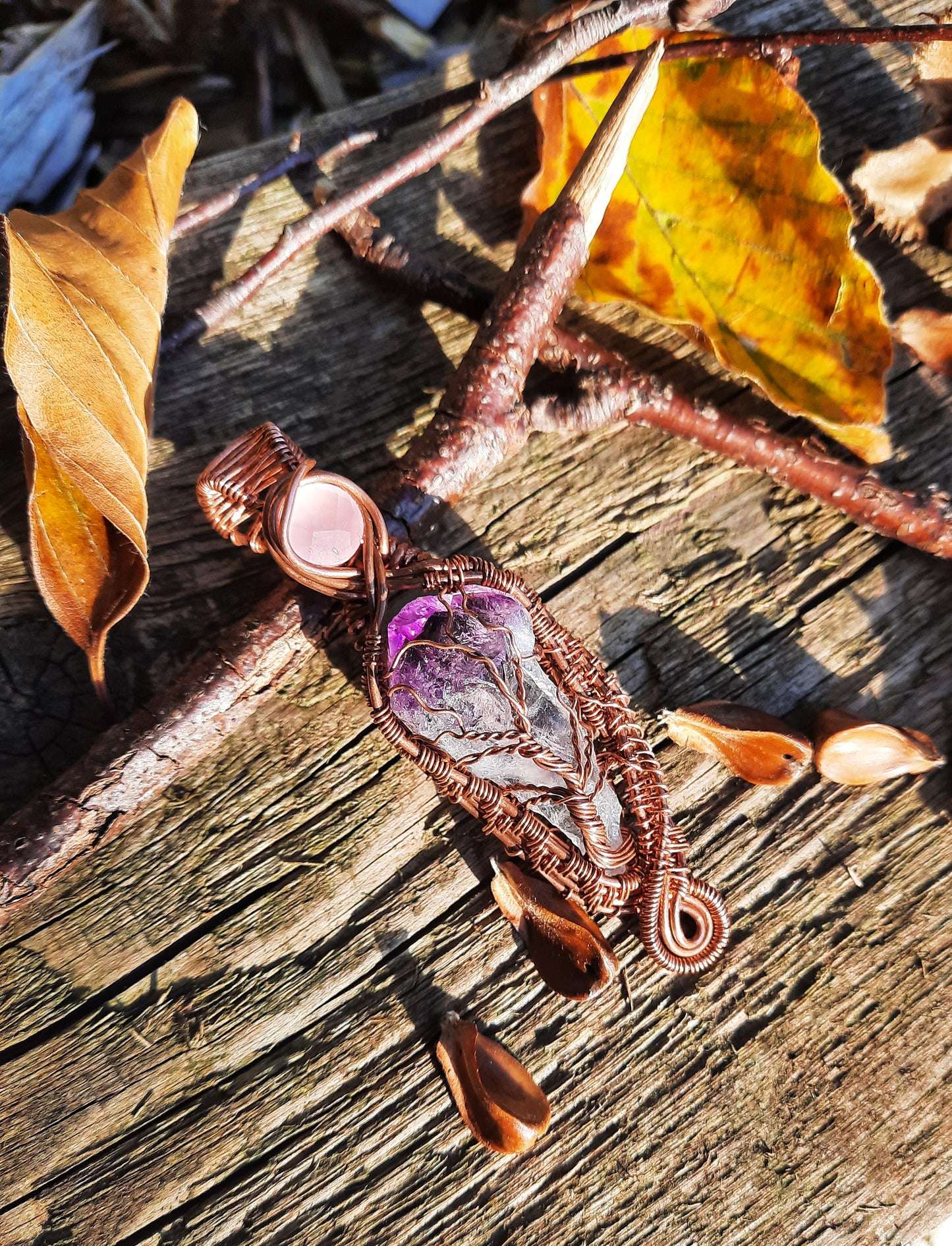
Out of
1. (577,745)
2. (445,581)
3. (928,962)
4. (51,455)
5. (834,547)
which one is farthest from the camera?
(834,547)

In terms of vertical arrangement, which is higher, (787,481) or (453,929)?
(787,481)

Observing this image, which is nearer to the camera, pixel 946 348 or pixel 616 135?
pixel 616 135

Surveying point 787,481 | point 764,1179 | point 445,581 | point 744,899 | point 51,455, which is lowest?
point 764,1179

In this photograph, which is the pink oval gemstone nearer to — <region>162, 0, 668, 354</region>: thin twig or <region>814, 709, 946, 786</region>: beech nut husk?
<region>162, 0, 668, 354</region>: thin twig

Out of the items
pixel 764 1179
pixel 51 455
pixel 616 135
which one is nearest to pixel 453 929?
pixel 764 1179

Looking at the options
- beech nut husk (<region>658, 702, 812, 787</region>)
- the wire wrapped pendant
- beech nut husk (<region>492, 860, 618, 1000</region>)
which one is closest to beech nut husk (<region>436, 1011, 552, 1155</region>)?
beech nut husk (<region>492, 860, 618, 1000</region>)

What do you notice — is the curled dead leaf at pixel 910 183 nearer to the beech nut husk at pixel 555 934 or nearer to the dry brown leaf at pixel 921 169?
the dry brown leaf at pixel 921 169

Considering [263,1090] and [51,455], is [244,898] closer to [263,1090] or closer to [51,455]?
[263,1090]

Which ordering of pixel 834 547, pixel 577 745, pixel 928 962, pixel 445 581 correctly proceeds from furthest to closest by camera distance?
pixel 834 547 < pixel 928 962 < pixel 577 745 < pixel 445 581

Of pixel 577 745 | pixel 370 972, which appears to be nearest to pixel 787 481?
pixel 577 745
